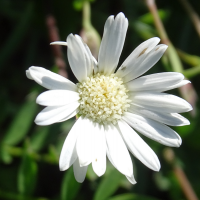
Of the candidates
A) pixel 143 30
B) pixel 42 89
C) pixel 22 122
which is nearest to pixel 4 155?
pixel 22 122

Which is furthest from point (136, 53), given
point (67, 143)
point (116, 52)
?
point (67, 143)

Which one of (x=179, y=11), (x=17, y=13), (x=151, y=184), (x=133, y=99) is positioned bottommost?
(x=151, y=184)

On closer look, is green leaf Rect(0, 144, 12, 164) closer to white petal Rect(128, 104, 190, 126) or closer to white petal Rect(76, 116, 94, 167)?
white petal Rect(76, 116, 94, 167)

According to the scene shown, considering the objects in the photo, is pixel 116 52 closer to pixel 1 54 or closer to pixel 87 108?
pixel 87 108

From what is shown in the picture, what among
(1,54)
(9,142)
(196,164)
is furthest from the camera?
(196,164)

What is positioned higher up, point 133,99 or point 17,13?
point 17,13

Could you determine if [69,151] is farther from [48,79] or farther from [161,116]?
[161,116]

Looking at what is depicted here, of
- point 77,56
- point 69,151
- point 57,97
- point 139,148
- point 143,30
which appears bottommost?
point 139,148

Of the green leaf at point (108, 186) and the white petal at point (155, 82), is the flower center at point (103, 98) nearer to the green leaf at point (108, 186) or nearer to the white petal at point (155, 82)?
the white petal at point (155, 82)
